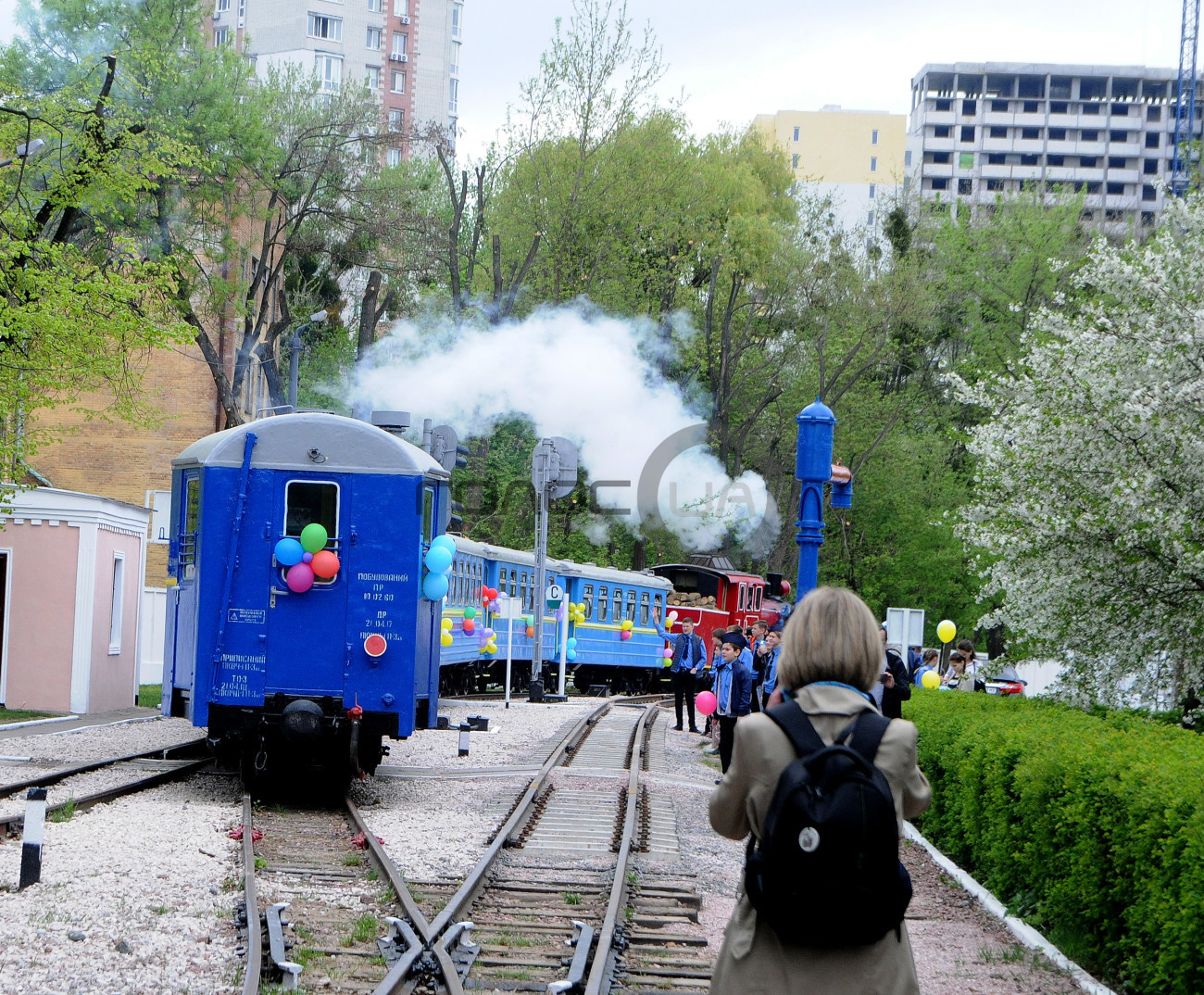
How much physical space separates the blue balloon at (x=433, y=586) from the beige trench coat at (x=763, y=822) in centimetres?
962

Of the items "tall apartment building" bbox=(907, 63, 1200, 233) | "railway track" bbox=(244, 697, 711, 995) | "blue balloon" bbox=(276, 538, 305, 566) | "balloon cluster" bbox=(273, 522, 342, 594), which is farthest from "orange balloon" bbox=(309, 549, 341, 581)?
"tall apartment building" bbox=(907, 63, 1200, 233)

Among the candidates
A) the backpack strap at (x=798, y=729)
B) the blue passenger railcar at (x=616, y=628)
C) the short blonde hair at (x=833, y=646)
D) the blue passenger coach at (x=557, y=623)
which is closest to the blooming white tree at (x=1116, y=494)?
the short blonde hair at (x=833, y=646)

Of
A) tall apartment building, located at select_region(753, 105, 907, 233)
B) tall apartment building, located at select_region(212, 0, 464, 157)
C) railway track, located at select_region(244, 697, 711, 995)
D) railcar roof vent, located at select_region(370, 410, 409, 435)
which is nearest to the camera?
railway track, located at select_region(244, 697, 711, 995)

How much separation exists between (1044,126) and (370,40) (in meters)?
54.6

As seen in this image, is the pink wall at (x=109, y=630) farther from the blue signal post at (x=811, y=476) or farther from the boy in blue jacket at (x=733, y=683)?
the blue signal post at (x=811, y=476)

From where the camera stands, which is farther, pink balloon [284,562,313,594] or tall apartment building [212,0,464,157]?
tall apartment building [212,0,464,157]

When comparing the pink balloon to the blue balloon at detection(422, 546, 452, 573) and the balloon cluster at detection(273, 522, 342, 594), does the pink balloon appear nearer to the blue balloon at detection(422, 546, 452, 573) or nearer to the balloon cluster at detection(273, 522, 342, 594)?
the balloon cluster at detection(273, 522, 342, 594)

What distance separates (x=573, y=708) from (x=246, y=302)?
1182 centimetres

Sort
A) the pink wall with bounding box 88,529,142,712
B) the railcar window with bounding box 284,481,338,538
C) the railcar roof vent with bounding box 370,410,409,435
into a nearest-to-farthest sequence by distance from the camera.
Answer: the railcar window with bounding box 284,481,338,538 < the railcar roof vent with bounding box 370,410,409,435 < the pink wall with bounding box 88,529,142,712

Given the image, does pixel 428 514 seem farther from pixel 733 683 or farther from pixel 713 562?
pixel 713 562

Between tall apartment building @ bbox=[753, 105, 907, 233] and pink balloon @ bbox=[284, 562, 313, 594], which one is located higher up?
tall apartment building @ bbox=[753, 105, 907, 233]

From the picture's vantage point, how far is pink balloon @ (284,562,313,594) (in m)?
12.3

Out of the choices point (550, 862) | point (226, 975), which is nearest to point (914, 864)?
point (550, 862)

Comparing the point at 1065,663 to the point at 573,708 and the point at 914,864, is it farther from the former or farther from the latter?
the point at 573,708
